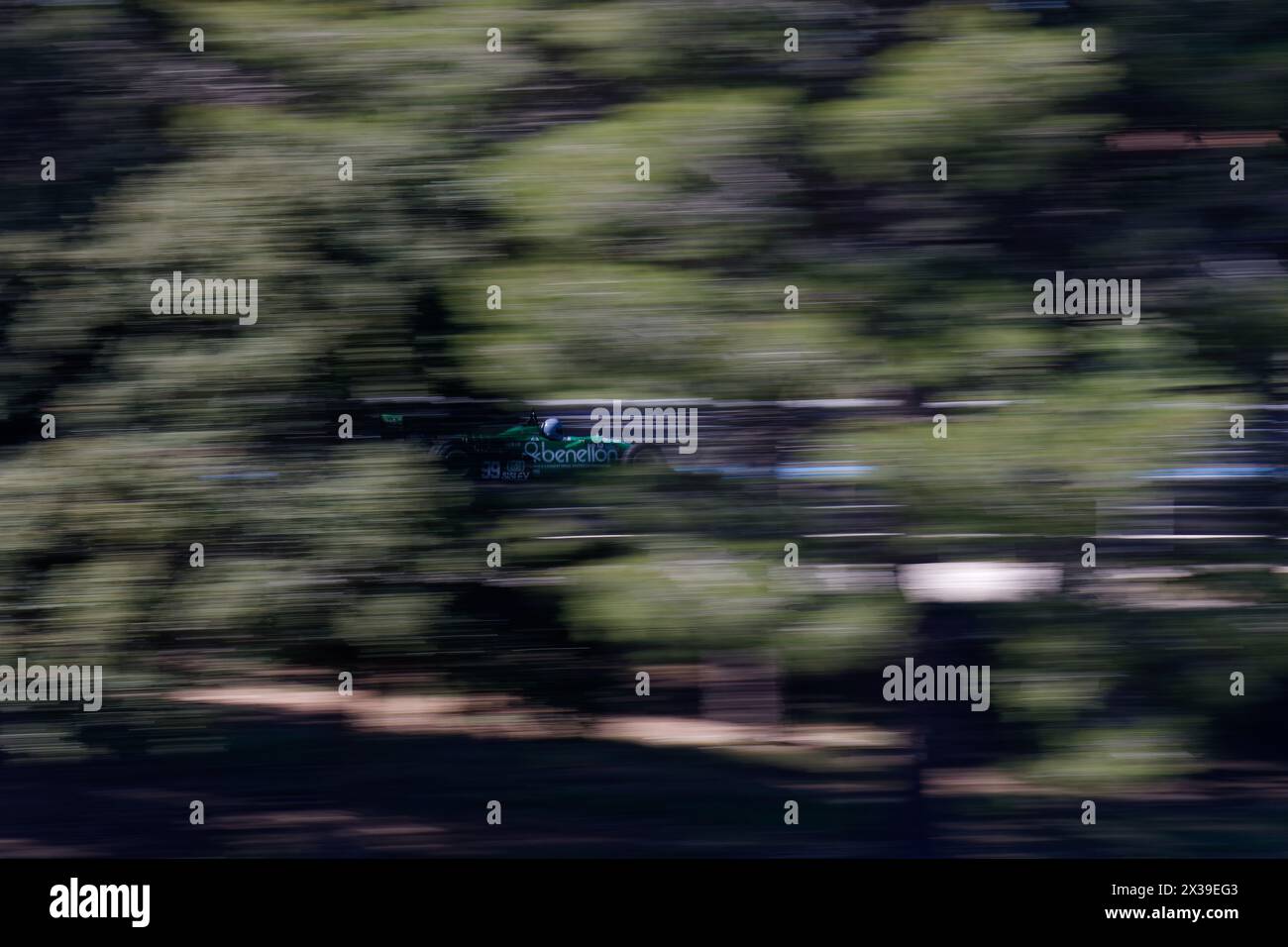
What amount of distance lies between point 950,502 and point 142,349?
2.50 meters

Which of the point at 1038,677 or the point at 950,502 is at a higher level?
the point at 950,502

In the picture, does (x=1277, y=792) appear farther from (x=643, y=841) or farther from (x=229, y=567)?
(x=229, y=567)

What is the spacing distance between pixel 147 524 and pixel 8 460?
0.51 m

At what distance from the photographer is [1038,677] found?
3291 mm

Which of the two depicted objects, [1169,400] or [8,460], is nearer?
[1169,400]

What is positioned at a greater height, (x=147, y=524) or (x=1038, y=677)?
(x=147, y=524)

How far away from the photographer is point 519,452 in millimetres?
3469

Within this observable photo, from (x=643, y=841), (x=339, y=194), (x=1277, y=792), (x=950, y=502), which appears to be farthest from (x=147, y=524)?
(x=1277, y=792)

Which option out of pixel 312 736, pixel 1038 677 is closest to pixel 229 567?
pixel 312 736

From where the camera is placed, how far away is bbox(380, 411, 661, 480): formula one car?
339 cm

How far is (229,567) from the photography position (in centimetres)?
347

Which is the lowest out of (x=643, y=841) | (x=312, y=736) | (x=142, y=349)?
(x=643, y=841)

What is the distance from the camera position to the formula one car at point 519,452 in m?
3.39

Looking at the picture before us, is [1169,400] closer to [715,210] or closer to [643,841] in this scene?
[715,210]
